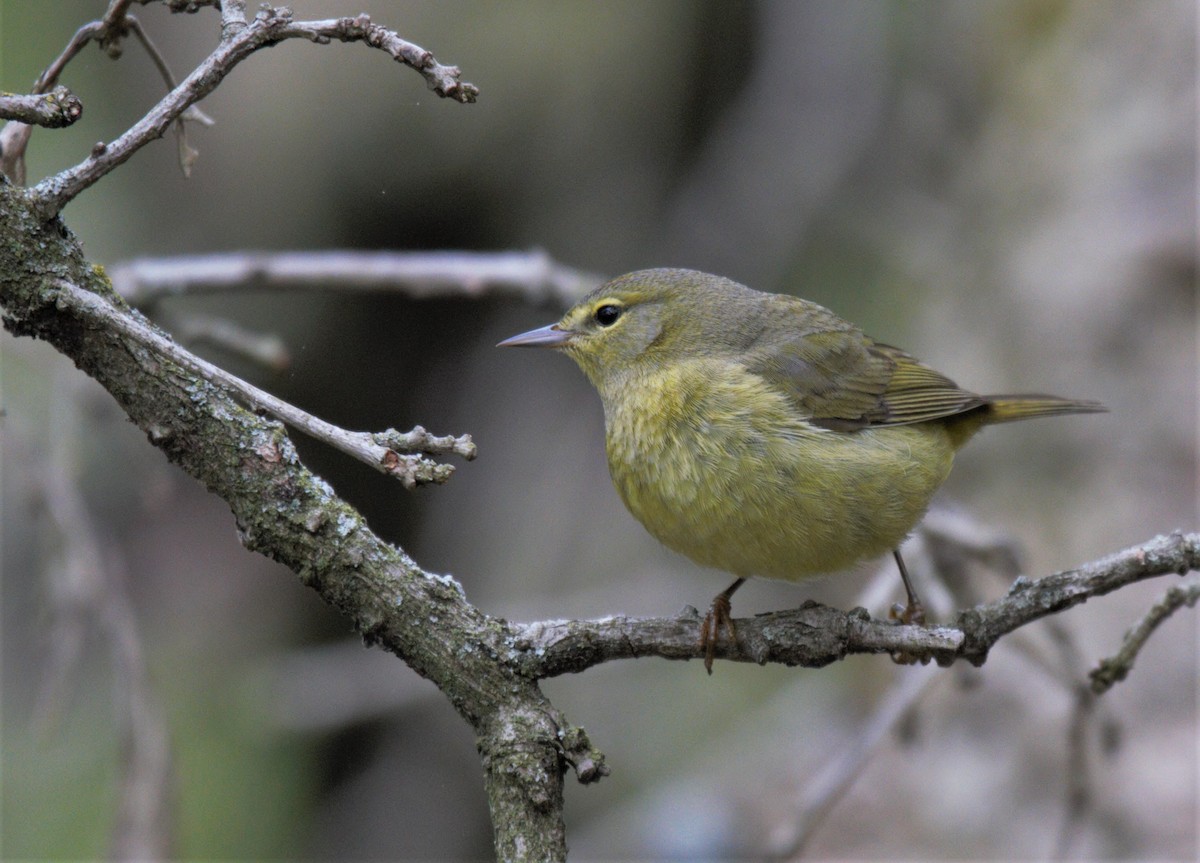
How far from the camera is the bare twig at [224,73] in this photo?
1.88 metres

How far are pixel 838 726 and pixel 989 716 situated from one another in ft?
2.69

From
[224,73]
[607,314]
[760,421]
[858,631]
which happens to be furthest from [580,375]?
[224,73]

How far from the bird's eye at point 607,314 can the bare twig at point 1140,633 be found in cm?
222

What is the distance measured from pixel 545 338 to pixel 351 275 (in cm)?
80

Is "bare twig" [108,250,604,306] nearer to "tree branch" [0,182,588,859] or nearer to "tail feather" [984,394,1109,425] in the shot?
"tail feather" [984,394,1109,425]

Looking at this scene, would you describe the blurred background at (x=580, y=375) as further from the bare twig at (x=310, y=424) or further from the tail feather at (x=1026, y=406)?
the bare twig at (x=310, y=424)

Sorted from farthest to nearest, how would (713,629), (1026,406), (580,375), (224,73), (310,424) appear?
(580,375)
(1026,406)
(713,629)
(224,73)
(310,424)

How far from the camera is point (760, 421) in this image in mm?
3596

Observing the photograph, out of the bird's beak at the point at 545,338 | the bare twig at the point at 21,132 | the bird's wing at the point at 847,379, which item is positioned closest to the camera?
the bare twig at the point at 21,132

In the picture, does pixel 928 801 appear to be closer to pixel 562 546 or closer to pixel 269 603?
pixel 562 546

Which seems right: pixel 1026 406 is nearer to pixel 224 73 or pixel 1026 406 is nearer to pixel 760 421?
pixel 760 421

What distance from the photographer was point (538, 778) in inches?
79.4

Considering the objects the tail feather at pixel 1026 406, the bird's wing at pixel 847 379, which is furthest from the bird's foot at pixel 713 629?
the tail feather at pixel 1026 406

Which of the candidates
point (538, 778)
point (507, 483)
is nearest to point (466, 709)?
point (538, 778)
